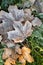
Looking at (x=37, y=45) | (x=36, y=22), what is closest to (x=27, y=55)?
(x=37, y=45)

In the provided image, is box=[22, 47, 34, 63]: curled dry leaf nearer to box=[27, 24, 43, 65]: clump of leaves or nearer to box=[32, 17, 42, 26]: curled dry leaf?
box=[27, 24, 43, 65]: clump of leaves

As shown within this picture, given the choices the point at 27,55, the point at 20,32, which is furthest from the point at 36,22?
the point at 27,55

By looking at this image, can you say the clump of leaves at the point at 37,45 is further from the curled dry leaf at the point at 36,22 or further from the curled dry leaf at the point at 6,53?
the curled dry leaf at the point at 6,53

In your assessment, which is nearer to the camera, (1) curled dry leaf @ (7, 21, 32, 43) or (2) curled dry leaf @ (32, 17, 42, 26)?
(1) curled dry leaf @ (7, 21, 32, 43)

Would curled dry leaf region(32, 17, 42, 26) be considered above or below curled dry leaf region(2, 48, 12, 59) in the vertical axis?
above

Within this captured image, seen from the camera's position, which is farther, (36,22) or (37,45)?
(36,22)

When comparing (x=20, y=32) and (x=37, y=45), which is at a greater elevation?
(x=20, y=32)

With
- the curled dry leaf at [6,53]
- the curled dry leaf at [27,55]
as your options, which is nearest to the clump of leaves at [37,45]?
the curled dry leaf at [27,55]

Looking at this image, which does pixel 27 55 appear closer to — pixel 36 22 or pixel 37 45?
pixel 37 45

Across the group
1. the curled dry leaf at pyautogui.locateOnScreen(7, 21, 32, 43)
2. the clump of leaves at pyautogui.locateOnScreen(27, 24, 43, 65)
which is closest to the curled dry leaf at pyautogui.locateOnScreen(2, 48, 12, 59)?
the curled dry leaf at pyautogui.locateOnScreen(7, 21, 32, 43)
